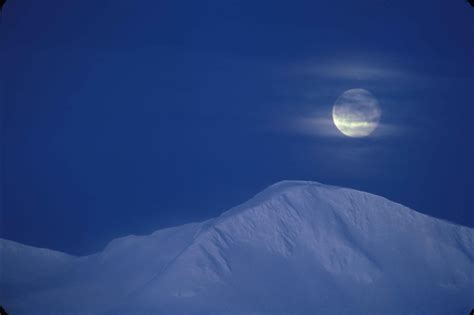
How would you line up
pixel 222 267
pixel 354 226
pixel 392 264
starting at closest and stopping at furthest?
pixel 222 267 → pixel 392 264 → pixel 354 226

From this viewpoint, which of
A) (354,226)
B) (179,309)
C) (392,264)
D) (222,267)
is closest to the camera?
(179,309)

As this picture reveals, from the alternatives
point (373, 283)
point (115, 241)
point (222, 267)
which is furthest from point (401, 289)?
point (115, 241)

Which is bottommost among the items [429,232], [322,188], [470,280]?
[470,280]

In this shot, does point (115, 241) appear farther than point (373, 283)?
Yes

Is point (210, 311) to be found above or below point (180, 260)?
below

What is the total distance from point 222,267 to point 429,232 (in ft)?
61.1

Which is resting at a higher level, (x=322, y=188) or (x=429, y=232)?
(x=322, y=188)

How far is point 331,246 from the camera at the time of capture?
3338cm

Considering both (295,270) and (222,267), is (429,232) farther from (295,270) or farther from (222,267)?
(222,267)

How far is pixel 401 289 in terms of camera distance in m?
30.1

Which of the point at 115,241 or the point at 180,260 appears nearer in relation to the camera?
the point at 180,260

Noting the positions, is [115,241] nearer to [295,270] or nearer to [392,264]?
[295,270]

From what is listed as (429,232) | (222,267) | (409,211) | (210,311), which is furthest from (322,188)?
(210,311)

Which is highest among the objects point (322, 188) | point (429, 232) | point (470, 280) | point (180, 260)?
point (322, 188)
